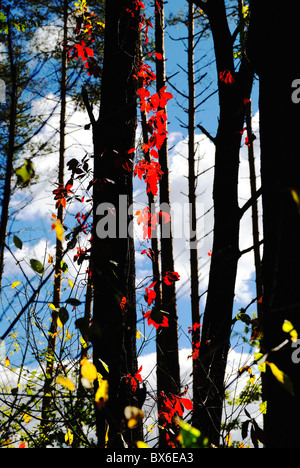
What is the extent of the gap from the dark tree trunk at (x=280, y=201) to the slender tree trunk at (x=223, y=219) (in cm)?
138

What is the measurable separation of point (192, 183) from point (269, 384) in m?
7.49

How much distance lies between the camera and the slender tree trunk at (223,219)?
3184 mm

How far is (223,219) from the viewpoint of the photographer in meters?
3.41

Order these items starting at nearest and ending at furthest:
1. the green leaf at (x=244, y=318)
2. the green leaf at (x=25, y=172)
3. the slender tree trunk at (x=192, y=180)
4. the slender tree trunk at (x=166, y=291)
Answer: the green leaf at (x=25, y=172) < the green leaf at (x=244, y=318) < the slender tree trunk at (x=166, y=291) < the slender tree trunk at (x=192, y=180)

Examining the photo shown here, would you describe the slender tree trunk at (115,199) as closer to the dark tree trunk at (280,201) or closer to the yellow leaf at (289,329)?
the dark tree trunk at (280,201)

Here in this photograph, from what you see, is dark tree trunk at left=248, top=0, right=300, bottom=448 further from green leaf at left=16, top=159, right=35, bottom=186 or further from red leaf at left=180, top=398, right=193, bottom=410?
red leaf at left=180, top=398, right=193, bottom=410

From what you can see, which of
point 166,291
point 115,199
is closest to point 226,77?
point 115,199

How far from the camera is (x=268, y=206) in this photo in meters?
1.85

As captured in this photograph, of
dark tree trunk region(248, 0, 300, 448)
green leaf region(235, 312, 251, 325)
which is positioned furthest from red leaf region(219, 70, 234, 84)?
green leaf region(235, 312, 251, 325)

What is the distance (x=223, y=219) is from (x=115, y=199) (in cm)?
97

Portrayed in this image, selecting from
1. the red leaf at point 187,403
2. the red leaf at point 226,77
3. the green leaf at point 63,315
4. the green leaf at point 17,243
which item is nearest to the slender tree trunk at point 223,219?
the red leaf at point 226,77

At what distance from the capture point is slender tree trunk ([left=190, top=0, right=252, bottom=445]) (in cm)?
318
